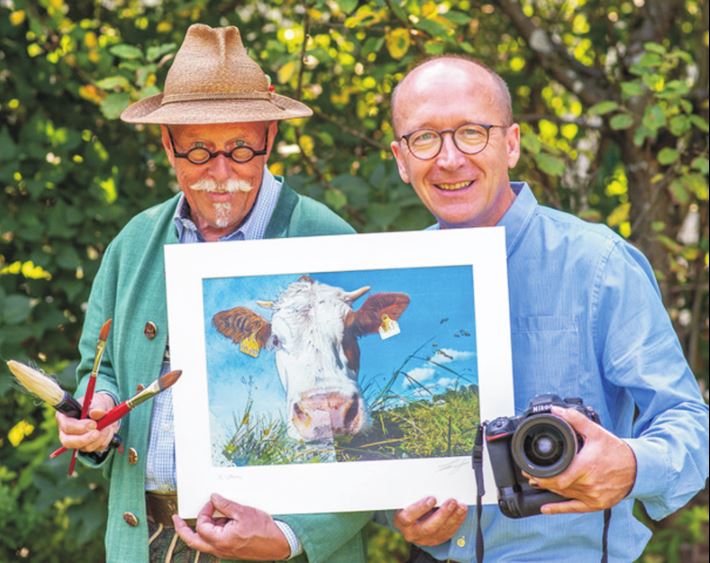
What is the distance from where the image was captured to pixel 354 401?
7.50ft

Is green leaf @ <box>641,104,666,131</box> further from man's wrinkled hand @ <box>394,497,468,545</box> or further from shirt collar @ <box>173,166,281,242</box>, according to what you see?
man's wrinkled hand @ <box>394,497,468,545</box>

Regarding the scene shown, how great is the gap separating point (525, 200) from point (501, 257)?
22 centimetres

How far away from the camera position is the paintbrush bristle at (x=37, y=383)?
2.20 metres

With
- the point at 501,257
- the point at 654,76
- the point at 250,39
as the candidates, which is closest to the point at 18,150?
the point at 250,39

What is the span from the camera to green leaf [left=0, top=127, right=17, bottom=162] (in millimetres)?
4176

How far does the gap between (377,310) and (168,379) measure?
436mm

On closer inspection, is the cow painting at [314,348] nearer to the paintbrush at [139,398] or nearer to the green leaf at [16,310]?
the paintbrush at [139,398]

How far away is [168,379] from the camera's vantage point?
7.28 feet

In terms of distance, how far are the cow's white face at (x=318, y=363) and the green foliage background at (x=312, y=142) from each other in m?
1.56

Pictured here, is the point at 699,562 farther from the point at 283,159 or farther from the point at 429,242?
the point at 429,242

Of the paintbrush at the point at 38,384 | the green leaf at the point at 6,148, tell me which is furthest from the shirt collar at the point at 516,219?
the green leaf at the point at 6,148

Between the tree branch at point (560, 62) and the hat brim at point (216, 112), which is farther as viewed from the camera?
the tree branch at point (560, 62)

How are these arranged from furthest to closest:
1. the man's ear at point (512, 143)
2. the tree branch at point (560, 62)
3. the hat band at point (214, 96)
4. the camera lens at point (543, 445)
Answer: the tree branch at point (560, 62) < the hat band at point (214, 96) < the man's ear at point (512, 143) < the camera lens at point (543, 445)

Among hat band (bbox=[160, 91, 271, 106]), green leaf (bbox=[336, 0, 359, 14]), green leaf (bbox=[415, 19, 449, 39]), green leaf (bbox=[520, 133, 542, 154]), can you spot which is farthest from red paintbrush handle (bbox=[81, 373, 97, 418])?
green leaf (bbox=[520, 133, 542, 154])
